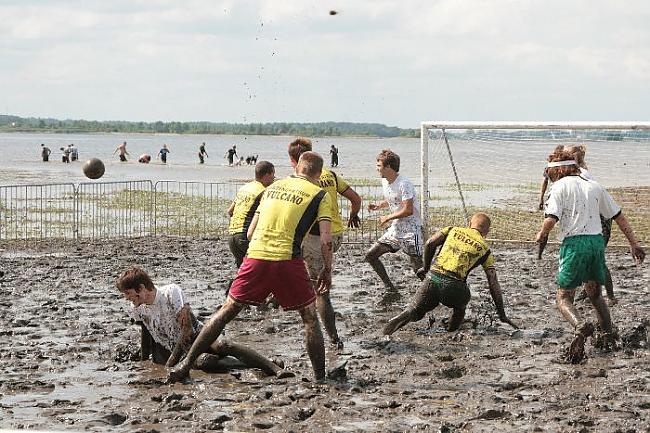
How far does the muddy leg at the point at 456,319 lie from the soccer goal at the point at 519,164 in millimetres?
6218

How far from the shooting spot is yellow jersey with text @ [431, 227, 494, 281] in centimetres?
1030

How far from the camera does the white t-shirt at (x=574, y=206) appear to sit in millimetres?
9688

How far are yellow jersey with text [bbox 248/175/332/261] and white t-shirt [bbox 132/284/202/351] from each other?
32.9 inches

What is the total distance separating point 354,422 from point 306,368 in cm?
187

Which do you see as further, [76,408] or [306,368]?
[306,368]

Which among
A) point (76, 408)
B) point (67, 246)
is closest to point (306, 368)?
point (76, 408)

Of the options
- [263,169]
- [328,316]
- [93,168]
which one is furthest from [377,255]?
[93,168]

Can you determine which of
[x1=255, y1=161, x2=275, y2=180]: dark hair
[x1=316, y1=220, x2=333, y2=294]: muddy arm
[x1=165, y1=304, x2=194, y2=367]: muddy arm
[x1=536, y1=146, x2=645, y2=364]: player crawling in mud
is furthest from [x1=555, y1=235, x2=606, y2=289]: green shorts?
[x1=255, y1=161, x2=275, y2=180]: dark hair

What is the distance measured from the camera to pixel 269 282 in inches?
333

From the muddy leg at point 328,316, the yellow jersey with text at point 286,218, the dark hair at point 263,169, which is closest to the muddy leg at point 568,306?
the muddy leg at point 328,316

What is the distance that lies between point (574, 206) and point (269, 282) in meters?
2.96

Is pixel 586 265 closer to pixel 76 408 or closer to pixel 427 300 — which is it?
pixel 427 300

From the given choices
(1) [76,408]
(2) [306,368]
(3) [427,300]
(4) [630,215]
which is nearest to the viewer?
(1) [76,408]

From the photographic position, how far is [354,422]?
24.8 ft
